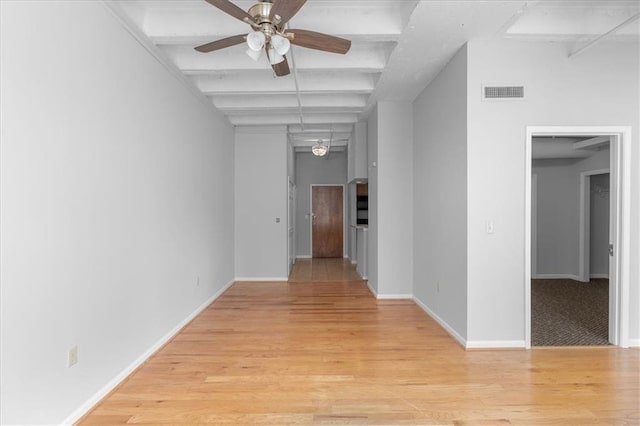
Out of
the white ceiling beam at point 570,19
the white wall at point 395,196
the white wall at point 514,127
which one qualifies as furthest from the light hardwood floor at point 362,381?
the white ceiling beam at point 570,19

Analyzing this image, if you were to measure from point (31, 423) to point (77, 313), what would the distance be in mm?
577

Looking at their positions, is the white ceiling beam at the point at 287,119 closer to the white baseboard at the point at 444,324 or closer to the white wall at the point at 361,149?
the white wall at the point at 361,149

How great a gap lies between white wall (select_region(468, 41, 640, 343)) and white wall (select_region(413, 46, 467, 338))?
4.5 inches

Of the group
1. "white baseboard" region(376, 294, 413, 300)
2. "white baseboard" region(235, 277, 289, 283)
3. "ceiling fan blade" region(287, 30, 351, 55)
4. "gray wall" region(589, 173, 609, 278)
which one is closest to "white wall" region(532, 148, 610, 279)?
"gray wall" region(589, 173, 609, 278)

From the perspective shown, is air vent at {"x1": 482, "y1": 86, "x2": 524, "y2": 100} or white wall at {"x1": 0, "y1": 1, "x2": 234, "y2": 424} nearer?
white wall at {"x1": 0, "y1": 1, "x2": 234, "y2": 424}

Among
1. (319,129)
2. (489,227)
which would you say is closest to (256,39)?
(489,227)

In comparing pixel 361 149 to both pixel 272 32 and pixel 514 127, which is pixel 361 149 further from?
pixel 272 32

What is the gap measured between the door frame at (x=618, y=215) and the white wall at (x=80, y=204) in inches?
135

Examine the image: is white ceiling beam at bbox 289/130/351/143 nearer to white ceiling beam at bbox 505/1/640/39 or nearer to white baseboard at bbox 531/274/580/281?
white ceiling beam at bbox 505/1/640/39

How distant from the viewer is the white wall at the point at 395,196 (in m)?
4.70

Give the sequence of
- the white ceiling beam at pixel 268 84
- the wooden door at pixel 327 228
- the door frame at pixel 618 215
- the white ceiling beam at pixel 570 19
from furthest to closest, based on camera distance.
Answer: the wooden door at pixel 327 228, the white ceiling beam at pixel 268 84, the door frame at pixel 618 215, the white ceiling beam at pixel 570 19

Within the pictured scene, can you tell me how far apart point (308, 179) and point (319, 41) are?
6.81 m

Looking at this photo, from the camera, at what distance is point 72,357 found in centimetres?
199

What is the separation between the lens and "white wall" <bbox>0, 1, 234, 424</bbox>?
1632 mm
